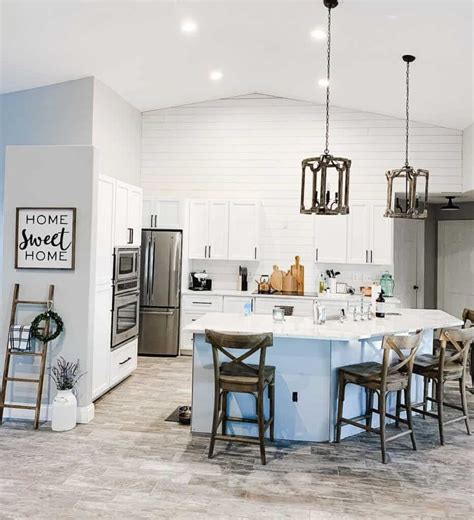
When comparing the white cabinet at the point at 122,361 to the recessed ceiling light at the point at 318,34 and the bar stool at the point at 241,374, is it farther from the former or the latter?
the recessed ceiling light at the point at 318,34

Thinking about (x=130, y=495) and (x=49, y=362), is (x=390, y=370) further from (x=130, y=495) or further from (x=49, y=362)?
(x=49, y=362)

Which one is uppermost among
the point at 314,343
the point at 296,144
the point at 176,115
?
the point at 176,115

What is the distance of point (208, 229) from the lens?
7.24m

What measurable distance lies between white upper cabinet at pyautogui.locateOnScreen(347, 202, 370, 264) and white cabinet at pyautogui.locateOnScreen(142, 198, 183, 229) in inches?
96.5

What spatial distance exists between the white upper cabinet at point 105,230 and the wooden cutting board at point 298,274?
3065 mm

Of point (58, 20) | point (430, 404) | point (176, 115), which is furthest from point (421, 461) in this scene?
point (176, 115)

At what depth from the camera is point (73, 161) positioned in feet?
14.4

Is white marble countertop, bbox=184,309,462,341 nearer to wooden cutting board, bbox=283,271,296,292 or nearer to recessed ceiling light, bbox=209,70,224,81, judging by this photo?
wooden cutting board, bbox=283,271,296,292

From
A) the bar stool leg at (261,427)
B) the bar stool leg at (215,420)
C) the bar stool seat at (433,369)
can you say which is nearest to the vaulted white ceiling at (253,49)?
the bar stool seat at (433,369)

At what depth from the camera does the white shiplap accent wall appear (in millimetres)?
7177

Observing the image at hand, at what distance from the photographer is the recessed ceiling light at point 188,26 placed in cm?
505

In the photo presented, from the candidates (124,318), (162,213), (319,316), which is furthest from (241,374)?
(162,213)

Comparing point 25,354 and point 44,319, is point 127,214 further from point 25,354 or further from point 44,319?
point 25,354

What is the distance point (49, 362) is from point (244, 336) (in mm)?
1952
